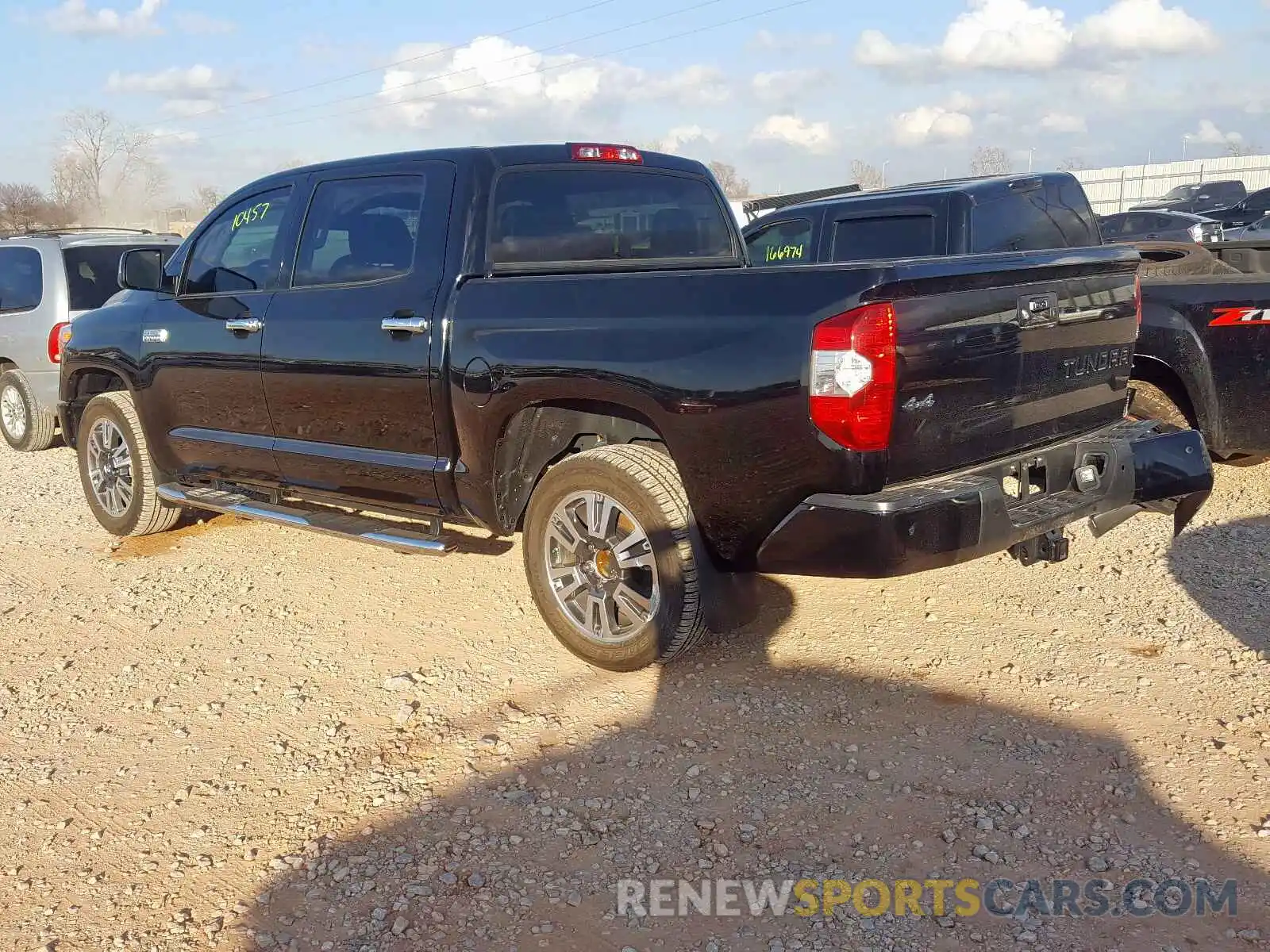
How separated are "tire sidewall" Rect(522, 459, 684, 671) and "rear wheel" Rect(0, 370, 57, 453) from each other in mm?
6247

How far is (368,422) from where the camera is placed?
4.54m

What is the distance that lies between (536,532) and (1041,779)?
6.51 feet

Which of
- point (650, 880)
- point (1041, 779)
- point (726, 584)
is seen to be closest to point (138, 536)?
point (726, 584)

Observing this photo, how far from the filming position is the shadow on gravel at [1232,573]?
4254 millimetres

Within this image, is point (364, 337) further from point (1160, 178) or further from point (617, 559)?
point (1160, 178)

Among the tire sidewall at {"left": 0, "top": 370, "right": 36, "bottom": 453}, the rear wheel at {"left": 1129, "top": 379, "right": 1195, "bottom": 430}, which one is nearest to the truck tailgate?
the rear wheel at {"left": 1129, "top": 379, "right": 1195, "bottom": 430}

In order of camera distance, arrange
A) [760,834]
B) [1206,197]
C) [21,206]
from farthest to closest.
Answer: [21,206]
[1206,197]
[760,834]

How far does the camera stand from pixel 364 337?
445 cm

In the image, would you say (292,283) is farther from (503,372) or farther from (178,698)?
(178,698)

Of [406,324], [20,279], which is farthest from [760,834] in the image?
[20,279]

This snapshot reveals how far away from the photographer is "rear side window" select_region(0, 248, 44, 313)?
838 cm

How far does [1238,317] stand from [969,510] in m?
2.81

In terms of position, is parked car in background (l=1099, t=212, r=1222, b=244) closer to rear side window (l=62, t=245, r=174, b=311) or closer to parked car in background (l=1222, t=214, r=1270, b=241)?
parked car in background (l=1222, t=214, r=1270, b=241)

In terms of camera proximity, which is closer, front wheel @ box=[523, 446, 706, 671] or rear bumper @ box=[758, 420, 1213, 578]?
rear bumper @ box=[758, 420, 1213, 578]
